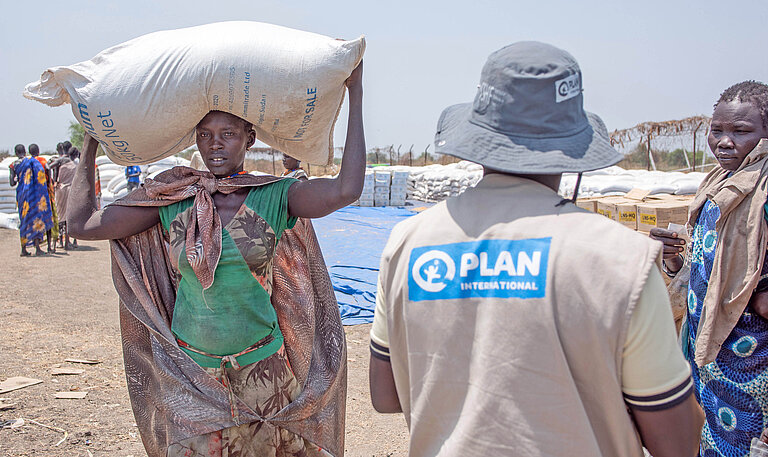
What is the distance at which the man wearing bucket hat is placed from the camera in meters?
1.06

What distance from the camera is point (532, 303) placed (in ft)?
3.60

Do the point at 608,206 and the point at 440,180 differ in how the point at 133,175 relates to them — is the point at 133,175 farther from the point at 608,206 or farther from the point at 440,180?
the point at 608,206

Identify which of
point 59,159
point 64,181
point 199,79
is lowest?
point 64,181

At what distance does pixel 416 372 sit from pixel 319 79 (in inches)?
45.7

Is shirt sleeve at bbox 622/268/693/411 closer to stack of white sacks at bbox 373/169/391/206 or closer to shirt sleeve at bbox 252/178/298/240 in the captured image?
shirt sleeve at bbox 252/178/298/240

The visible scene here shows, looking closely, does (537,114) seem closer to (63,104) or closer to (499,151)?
(499,151)

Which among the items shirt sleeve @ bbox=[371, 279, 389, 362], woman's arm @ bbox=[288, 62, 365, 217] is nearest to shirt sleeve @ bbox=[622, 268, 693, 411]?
shirt sleeve @ bbox=[371, 279, 389, 362]

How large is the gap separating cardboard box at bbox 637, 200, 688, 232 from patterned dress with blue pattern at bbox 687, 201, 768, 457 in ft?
4.24

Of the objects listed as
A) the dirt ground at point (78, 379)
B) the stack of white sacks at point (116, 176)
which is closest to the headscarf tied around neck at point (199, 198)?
the dirt ground at point (78, 379)

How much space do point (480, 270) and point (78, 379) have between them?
4.09 metres

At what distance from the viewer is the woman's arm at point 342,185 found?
205 centimetres

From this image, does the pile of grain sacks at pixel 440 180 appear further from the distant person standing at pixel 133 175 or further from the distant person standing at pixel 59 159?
the distant person standing at pixel 59 159

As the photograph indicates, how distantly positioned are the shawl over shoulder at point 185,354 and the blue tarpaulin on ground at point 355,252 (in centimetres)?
361

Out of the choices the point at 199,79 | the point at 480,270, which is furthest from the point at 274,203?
the point at 480,270
